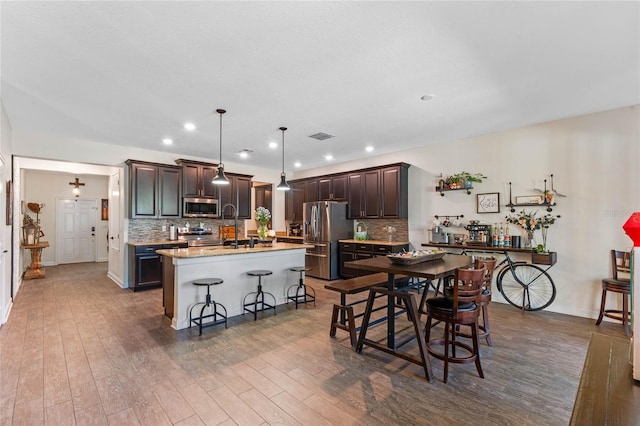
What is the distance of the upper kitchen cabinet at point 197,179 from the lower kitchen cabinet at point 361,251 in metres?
3.22

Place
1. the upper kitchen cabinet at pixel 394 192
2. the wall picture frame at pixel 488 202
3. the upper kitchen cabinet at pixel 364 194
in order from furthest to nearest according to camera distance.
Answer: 1. the upper kitchen cabinet at pixel 364 194
2. the upper kitchen cabinet at pixel 394 192
3. the wall picture frame at pixel 488 202

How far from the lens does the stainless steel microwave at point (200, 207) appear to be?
258 inches

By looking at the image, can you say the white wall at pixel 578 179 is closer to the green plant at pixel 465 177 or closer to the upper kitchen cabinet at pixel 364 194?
the green plant at pixel 465 177

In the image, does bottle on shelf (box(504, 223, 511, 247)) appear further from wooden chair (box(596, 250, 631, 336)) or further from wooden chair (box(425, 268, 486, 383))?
wooden chair (box(425, 268, 486, 383))

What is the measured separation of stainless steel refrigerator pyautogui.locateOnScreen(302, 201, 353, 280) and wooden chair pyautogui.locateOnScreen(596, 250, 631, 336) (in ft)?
14.5

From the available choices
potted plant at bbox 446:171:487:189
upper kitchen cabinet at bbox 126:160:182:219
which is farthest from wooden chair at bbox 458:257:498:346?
upper kitchen cabinet at bbox 126:160:182:219

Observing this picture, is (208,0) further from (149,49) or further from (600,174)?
(600,174)

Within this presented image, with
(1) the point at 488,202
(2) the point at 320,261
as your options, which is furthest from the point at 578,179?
(2) the point at 320,261

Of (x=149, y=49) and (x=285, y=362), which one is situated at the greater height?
(x=149, y=49)

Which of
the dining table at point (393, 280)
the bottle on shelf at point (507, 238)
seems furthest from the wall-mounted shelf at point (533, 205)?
the dining table at point (393, 280)

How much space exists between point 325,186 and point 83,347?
553 centimetres

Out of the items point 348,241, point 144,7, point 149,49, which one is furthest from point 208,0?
point 348,241

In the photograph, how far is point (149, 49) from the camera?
8.53ft

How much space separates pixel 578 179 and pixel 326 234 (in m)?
4.43
